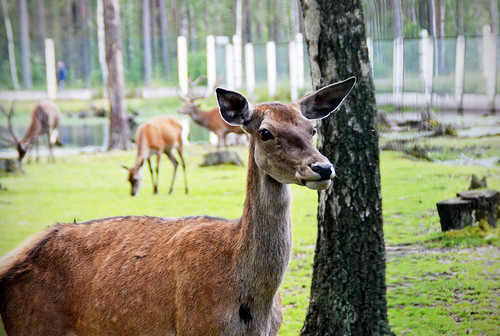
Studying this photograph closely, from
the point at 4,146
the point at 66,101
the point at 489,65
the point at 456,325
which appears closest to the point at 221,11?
the point at 66,101

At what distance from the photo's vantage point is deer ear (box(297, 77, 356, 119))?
3.57 m

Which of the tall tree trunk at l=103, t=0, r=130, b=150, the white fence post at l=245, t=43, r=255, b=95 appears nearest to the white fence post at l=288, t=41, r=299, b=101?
the white fence post at l=245, t=43, r=255, b=95

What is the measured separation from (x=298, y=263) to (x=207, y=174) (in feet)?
13.0

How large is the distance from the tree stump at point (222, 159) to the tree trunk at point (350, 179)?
5.83 m

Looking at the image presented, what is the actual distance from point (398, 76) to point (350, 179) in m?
2.17

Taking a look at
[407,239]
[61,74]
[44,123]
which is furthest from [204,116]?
[407,239]

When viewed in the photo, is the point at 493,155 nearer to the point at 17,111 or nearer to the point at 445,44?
the point at 445,44

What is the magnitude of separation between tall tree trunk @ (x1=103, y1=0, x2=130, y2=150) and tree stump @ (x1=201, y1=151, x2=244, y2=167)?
2383 millimetres

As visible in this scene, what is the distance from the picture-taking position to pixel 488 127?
6.76m

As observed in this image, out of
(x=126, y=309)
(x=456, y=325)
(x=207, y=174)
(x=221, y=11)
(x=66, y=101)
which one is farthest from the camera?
(x=221, y=11)

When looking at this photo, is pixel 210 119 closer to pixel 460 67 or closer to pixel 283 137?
pixel 460 67

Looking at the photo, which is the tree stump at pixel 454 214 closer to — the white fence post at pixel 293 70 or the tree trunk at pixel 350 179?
the tree trunk at pixel 350 179

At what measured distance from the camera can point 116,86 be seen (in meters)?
12.2

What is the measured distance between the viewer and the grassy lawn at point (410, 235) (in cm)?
526
